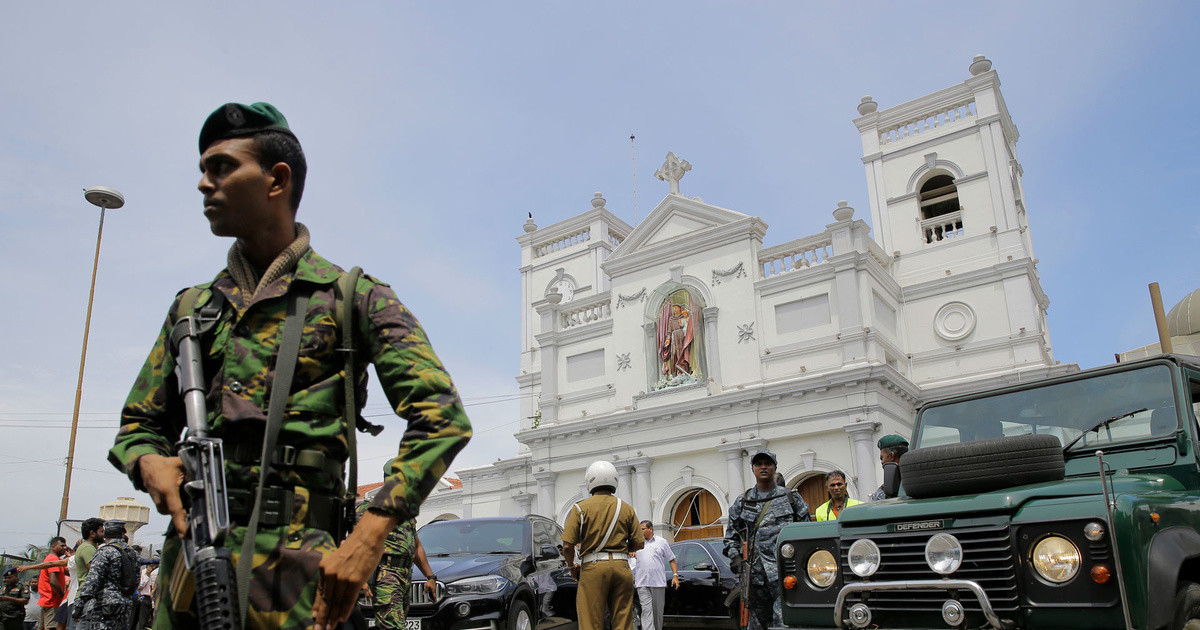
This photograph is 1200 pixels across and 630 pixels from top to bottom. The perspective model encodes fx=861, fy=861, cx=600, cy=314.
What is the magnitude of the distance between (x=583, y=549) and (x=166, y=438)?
5447mm

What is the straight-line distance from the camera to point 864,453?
22.5 meters

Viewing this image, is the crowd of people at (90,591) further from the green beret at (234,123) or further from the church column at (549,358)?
the church column at (549,358)

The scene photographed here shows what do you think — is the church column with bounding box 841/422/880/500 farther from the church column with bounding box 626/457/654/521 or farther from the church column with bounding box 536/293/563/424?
the church column with bounding box 536/293/563/424

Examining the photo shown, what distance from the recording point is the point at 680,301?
91.2ft

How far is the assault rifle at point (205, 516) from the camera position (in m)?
1.83

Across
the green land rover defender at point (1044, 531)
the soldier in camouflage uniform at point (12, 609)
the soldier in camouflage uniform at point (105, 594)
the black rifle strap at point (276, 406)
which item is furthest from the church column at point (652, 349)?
the black rifle strap at point (276, 406)

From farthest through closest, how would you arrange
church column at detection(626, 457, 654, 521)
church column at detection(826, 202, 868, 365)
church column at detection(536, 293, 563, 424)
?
1. church column at detection(536, 293, 563, 424)
2. church column at detection(626, 457, 654, 521)
3. church column at detection(826, 202, 868, 365)

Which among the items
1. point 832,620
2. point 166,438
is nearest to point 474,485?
point 832,620

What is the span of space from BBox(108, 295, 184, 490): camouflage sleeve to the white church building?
22.0m

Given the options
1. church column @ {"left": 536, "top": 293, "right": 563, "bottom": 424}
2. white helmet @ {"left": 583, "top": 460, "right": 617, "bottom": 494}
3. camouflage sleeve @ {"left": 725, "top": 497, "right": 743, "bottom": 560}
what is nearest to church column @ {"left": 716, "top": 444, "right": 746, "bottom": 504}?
church column @ {"left": 536, "top": 293, "right": 563, "bottom": 424}

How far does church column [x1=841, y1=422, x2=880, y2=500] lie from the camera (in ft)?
73.5

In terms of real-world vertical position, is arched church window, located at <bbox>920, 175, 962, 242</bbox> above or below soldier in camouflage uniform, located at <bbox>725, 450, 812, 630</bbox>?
above

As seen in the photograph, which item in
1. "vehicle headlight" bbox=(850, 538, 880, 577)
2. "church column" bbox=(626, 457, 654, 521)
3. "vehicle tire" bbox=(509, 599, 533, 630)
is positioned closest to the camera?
"vehicle headlight" bbox=(850, 538, 880, 577)

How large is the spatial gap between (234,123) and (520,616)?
6.95 m
